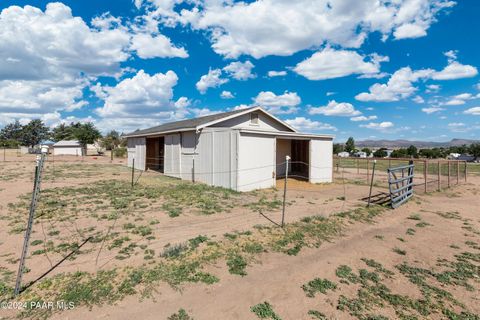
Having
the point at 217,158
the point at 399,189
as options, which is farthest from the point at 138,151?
the point at 399,189

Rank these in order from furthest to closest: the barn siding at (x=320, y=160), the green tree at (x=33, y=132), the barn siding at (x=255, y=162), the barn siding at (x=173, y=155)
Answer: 1. the green tree at (x=33, y=132)
2. the barn siding at (x=173, y=155)
3. the barn siding at (x=320, y=160)
4. the barn siding at (x=255, y=162)

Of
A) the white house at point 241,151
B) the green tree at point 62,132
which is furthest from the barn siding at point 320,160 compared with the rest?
the green tree at point 62,132

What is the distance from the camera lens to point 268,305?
371 centimetres

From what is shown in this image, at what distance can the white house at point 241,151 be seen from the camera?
1205cm

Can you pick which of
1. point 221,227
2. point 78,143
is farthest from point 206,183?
point 78,143

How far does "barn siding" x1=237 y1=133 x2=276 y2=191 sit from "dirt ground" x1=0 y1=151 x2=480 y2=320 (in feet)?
7.67

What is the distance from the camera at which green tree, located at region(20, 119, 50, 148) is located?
8275 cm

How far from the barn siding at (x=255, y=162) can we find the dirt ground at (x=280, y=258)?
2.34m

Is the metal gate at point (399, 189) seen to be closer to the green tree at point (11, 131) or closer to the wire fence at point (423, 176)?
the wire fence at point (423, 176)

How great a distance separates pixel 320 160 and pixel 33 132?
322ft

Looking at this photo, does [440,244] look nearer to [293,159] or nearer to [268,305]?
[268,305]

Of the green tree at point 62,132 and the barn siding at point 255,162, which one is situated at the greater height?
the green tree at point 62,132

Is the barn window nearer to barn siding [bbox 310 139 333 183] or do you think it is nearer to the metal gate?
barn siding [bbox 310 139 333 183]

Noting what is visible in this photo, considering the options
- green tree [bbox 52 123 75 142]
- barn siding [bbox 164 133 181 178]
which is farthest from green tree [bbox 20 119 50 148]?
barn siding [bbox 164 133 181 178]
